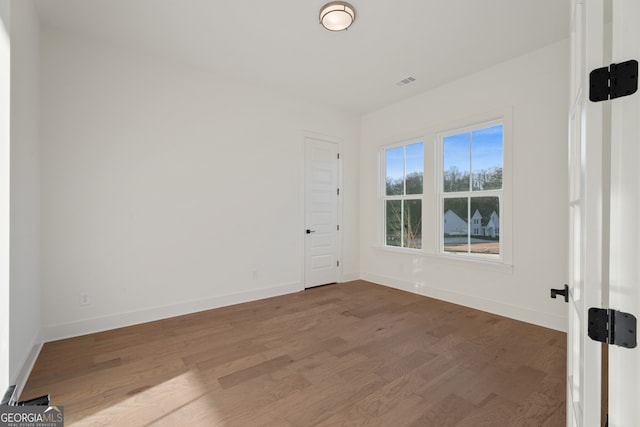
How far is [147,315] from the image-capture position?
3334 millimetres

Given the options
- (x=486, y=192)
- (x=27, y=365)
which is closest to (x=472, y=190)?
(x=486, y=192)

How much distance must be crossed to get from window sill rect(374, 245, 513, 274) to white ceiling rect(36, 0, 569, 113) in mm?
2338

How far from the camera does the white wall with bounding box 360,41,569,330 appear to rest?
10.2 feet

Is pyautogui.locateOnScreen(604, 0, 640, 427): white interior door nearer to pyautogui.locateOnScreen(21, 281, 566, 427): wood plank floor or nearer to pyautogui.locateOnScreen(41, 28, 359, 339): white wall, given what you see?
pyautogui.locateOnScreen(21, 281, 566, 427): wood plank floor

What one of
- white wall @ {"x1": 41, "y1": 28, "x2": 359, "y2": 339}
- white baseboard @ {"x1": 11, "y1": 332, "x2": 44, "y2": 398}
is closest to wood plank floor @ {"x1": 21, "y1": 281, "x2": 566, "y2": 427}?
white baseboard @ {"x1": 11, "y1": 332, "x2": 44, "y2": 398}

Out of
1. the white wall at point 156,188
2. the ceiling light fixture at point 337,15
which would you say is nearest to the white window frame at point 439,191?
the white wall at point 156,188

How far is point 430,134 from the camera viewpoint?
4328 mm

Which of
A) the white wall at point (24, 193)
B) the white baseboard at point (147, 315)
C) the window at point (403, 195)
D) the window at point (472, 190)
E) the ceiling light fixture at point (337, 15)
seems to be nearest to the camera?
the white wall at point (24, 193)

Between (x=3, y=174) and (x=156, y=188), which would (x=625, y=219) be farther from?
(x=156, y=188)

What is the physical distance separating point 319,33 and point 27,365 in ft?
12.9

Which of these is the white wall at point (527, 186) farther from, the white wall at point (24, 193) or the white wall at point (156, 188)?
the white wall at point (24, 193)

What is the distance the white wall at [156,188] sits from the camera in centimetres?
293

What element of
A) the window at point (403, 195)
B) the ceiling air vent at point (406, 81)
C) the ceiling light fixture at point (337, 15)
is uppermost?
the ceiling air vent at point (406, 81)

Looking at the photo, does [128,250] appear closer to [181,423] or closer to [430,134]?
[181,423]
